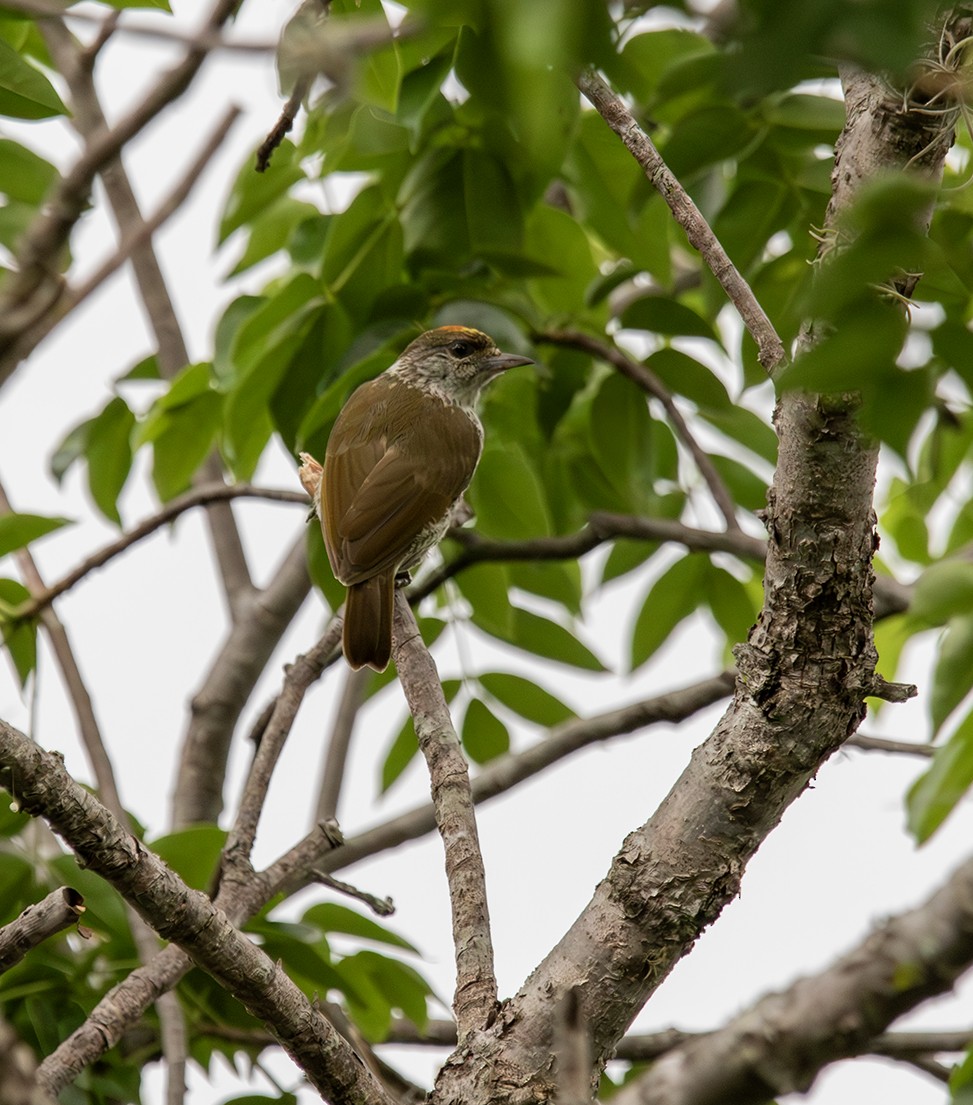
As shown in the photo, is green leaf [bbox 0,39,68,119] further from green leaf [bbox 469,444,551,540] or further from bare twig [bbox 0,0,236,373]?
bare twig [bbox 0,0,236,373]

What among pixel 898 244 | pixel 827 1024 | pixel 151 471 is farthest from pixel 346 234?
pixel 827 1024

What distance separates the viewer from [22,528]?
3.15m

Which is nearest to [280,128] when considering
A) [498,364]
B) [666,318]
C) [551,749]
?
[666,318]

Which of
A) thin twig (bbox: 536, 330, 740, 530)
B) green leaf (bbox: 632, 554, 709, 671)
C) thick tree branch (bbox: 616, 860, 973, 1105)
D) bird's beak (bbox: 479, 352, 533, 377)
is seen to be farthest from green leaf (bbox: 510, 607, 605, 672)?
thick tree branch (bbox: 616, 860, 973, 1105)

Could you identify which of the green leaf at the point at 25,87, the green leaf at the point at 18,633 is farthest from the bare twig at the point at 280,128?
the green leaf at the point at 18,633

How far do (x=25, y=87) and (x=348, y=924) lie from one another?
1.96 meters

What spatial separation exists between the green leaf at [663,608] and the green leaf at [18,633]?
1798mm

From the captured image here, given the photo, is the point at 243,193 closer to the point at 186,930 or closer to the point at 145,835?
the point at 145,835

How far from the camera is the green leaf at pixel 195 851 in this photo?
284 cm

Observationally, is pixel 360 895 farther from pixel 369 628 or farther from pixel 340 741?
pixel 340 741

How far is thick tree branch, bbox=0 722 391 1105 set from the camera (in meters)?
1.90

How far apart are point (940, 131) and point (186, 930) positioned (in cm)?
164

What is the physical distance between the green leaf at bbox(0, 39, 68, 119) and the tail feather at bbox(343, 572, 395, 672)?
1497mm

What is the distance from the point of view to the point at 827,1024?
1.02 meters
